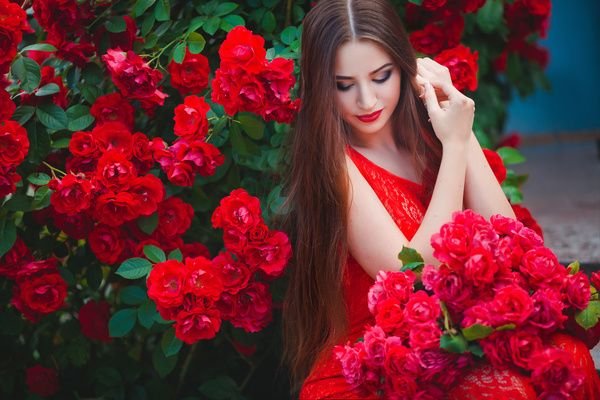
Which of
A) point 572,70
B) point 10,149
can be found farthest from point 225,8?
point 572,70

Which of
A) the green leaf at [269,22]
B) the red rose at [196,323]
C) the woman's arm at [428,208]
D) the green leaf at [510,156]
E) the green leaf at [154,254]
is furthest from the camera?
the green leaf at [510,156]

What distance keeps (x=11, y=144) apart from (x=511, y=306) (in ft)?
Answer: 4.46

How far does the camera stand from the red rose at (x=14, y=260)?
8.68ft

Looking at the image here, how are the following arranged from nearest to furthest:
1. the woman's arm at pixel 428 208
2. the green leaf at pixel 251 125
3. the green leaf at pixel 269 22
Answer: the woman's arm at pixel 428 208 < the green leaf at pixel 251 125 < the green leaf at pixel 269 22

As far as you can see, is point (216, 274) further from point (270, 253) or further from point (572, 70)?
point (572, 70)

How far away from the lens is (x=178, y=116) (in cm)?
247

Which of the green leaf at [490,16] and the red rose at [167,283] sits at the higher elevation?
the green leaf at [490,16]

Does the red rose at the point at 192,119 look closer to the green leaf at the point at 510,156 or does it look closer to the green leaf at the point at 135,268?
the green leaf at the point at 135,268

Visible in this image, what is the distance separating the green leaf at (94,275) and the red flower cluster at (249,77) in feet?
2.59

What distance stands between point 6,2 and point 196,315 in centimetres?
96

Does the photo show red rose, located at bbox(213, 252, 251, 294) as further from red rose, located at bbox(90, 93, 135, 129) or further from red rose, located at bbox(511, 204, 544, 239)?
red rose, located at bbox(511, 204, 544, 239)

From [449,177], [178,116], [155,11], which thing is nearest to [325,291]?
[449,177]

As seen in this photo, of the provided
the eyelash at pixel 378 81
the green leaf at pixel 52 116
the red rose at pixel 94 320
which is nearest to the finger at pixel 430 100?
the eyelash at pixel 378 81

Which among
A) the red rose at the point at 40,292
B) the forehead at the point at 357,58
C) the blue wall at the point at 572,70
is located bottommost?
the blue wall at the point at 572,70
